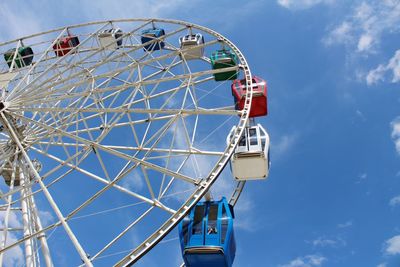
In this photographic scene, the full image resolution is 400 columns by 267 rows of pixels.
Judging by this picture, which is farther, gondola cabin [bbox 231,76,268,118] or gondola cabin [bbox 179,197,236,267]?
gondola cabin [bbox 231,76,268,118]

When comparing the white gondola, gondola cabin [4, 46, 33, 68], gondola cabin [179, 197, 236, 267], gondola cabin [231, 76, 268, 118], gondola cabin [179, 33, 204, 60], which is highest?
gondola cabin [4, 46, 33, 68]

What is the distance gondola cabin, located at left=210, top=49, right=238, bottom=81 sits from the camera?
2109 centimetres

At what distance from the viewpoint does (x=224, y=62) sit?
21.6m

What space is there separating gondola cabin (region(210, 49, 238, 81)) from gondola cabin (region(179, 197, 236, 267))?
7427mm

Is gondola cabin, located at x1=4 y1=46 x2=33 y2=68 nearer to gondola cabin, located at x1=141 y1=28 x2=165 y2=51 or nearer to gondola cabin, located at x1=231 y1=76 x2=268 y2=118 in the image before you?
gondola cabin, located at x1=141 y1=28 x2=165 y2=51

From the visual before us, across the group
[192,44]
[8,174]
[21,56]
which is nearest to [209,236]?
[8,174]

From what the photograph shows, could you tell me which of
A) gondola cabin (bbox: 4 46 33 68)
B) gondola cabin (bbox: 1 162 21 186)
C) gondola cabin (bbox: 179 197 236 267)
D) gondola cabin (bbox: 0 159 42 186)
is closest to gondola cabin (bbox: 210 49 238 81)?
gondola cabin (bbox: 179 197 236 267)

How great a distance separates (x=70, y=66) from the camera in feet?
71.4

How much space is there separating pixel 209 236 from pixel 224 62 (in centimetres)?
998

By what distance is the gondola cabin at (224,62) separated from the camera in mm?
21094

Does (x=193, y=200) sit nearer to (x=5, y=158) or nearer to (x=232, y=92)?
(x=232, y=92)

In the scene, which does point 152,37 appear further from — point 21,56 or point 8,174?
point 8,174

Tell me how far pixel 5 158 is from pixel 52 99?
3041 millimetres

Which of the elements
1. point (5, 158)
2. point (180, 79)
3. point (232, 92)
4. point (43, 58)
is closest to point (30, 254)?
point (5, 158)
